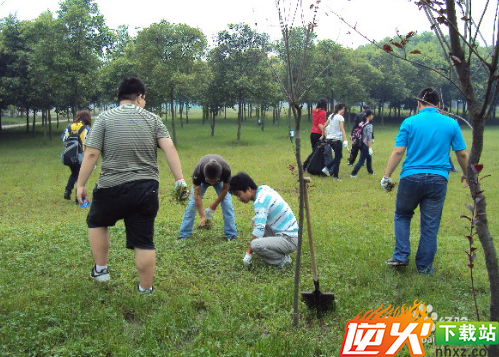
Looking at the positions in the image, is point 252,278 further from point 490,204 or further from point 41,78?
point 41,78

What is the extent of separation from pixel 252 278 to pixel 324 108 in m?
7.07

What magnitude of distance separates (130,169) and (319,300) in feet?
6.30

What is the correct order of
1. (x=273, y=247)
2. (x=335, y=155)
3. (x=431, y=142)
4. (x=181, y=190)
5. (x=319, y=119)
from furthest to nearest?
(x=335, y=155), (x=319, y=119), (x=273, y=247), (x=431, y=142), (x=181, y=190)

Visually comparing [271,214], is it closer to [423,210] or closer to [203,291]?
[203,291]

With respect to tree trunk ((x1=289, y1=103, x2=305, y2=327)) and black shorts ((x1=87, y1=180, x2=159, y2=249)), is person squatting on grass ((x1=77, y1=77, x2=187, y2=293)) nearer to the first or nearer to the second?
black shorts ((x1=87, y1=180, x2=159, y2=249))

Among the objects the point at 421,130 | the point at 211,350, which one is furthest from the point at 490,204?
the point at 211,350

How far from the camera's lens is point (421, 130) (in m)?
4.40

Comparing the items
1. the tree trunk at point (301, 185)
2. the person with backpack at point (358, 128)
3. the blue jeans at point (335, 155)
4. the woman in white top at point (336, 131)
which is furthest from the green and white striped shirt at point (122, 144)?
the person with backpack at point (358, 128)

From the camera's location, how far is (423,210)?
14.6ft

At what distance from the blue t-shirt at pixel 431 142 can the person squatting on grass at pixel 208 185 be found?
210 centimetres

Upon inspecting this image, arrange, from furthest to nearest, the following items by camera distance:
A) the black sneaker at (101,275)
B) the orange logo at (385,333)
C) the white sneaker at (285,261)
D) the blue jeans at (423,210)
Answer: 1. the white sneaker at (285,261)
2. the blue jeans at (423,210)
3. the black sneaker at (101,275)
4. the orange logo at (385,333)

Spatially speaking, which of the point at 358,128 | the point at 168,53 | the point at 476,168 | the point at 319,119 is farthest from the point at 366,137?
the point at 168,53

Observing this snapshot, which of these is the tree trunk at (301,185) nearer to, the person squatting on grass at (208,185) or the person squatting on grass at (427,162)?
the person squatting on grass at (427,162)

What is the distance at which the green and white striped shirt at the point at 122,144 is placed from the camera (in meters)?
3.73
